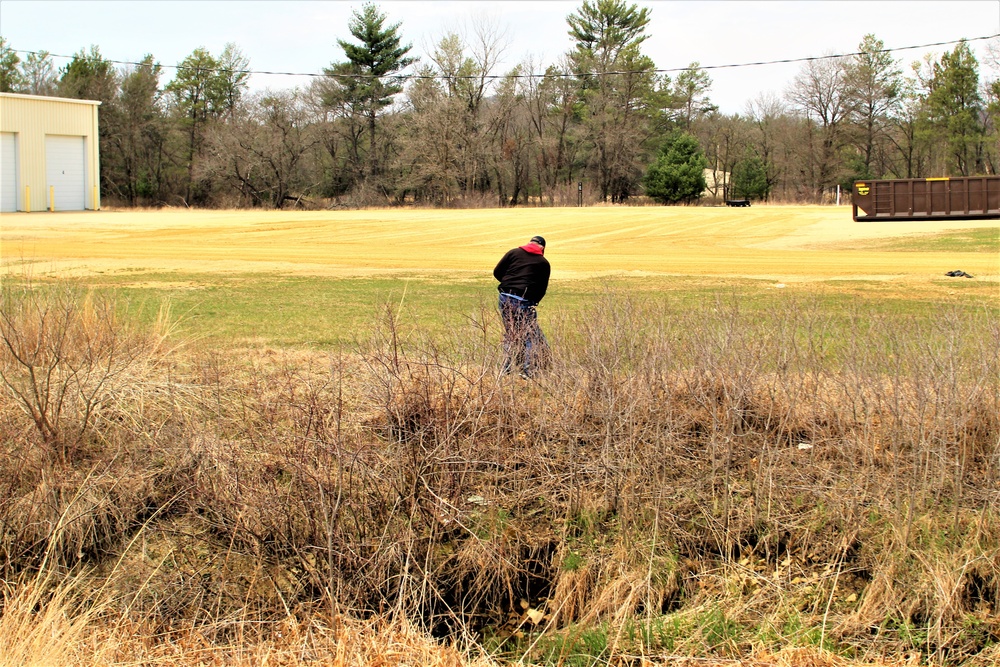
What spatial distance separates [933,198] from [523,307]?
1347 inches

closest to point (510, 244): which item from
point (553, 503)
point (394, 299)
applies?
point (394, 299)

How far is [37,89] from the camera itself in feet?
231

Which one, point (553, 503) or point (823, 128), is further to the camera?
point (823, 128)

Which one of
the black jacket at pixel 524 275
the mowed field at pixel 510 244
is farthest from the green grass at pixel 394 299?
the mowed field at pixel 510 244

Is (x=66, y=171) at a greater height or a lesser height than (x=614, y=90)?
lesser

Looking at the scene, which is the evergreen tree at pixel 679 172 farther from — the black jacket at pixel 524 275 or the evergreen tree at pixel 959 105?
the black jacket at pixel 524 275

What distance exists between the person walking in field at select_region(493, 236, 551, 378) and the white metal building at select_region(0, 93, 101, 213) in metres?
47.2

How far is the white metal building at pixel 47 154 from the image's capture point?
166ft

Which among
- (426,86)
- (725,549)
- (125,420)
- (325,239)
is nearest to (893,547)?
(725,549)

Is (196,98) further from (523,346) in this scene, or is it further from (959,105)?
(523,346)

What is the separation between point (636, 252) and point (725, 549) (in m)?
23.8

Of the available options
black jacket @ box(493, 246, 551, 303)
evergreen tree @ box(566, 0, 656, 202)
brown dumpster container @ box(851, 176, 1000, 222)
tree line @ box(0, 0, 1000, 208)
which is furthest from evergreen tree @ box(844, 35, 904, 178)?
black jacket @ box(493, 246, 551, 303)

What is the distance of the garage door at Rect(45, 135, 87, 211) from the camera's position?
53188mm

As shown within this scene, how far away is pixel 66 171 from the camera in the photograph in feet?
178
